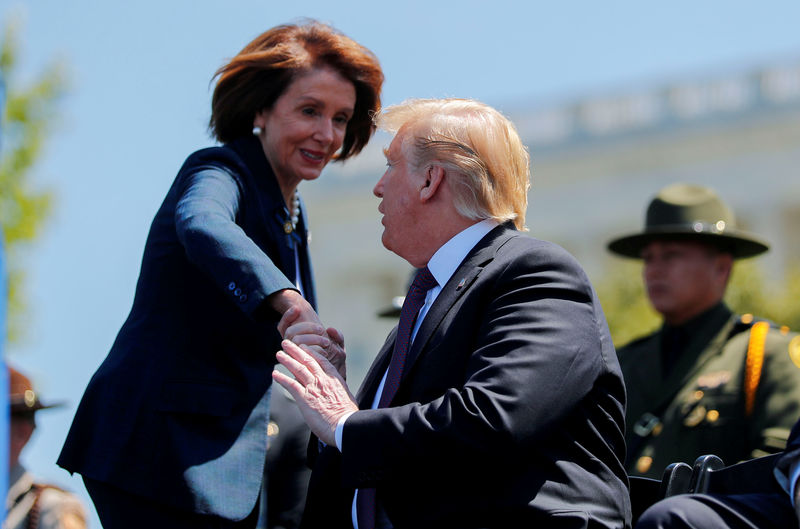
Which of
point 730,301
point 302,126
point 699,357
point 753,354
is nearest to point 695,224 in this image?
point 699,357

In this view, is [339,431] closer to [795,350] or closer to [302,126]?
[302,126]

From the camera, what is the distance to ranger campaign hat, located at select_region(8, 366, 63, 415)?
5383 millimetres

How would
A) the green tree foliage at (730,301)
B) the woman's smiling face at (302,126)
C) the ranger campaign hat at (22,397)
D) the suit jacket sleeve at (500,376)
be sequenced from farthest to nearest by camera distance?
the green tree foliage at (730,301)
the ranger campaign hat at (22,397)
the woman's smiling face at (302,126)
the suit jacket sleeve at (500,376)

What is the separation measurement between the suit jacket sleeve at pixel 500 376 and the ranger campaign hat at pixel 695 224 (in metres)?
3.08

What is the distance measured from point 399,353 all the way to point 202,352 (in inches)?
23.2

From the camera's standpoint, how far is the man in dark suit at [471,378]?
2992 millimetres

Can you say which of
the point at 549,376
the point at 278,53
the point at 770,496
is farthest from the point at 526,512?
the point at 278,53

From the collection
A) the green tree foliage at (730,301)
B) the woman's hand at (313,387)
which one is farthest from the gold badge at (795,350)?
the green tree foliage at (730,301)

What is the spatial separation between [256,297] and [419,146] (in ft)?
2.06

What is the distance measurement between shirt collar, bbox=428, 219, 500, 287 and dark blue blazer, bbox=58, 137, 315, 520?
0.42 metres

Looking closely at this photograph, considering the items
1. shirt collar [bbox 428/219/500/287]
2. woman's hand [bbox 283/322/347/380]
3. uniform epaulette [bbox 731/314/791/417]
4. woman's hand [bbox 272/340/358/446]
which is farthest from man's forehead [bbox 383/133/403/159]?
uniform epaulette [bbox 731/314/791/417]

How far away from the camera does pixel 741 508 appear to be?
292cm

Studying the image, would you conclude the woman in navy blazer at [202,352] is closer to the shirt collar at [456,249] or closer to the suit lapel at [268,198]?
the suit lapel at [268,198]

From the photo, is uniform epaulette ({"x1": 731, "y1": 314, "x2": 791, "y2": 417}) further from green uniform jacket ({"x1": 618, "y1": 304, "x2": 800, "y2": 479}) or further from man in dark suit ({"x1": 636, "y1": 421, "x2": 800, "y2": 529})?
man in dark suit ({"x1": 636, "y1": 421, "x2": 800, "y2": 529})
